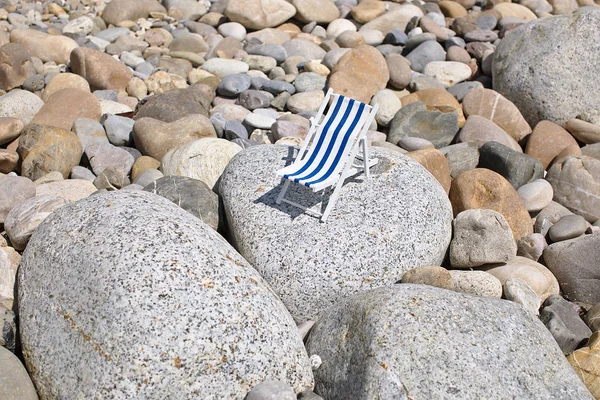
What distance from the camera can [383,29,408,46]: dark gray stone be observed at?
399 inches

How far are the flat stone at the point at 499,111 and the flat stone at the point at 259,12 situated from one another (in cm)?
379

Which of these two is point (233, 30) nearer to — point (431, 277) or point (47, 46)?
point (47, 46)

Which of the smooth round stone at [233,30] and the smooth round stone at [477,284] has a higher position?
the smooth round stone at [477,284]

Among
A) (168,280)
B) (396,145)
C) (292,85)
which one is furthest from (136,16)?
(168,280)

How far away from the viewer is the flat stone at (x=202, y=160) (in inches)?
241

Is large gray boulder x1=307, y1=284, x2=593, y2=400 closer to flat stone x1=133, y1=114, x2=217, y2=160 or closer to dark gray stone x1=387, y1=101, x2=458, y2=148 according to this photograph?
flat stone x1=133, y1=114, x2=217, y2=160

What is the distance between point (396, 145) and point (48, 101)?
13.0 feet

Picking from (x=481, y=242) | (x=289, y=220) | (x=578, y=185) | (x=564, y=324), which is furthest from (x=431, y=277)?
(x=578, y=185)

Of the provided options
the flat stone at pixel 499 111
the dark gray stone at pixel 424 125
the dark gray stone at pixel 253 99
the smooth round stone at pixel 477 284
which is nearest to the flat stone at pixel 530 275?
the smooth round stone at pixel 477 284

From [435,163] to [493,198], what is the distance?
716 mm

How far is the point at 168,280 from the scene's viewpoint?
3.85 metres

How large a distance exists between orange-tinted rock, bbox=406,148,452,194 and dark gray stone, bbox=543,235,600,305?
123 centimetres

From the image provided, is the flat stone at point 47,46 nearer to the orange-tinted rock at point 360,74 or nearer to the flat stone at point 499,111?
the orange-tinted rock at point 360,74

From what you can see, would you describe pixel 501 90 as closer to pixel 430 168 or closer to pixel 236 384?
pixel 430 168
